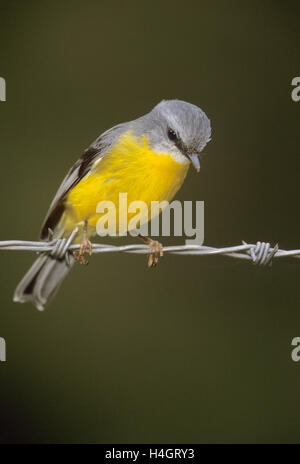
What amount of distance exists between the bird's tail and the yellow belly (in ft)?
1.48

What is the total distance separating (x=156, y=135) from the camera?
3.22 meters

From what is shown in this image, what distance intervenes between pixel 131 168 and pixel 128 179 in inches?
3.3

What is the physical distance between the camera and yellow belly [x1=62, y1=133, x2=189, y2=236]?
123 inches

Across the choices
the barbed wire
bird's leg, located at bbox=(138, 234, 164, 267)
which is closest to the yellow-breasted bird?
bird's leg, located at bbox=(138, 234, 164, 267)

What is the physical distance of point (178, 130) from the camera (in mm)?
3059

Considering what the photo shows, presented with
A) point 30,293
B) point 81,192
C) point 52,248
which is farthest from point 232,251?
point 30,293

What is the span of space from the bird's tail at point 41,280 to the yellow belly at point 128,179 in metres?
0.45

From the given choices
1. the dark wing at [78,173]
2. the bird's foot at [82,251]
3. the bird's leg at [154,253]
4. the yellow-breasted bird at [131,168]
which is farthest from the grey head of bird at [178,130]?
the bird's foot at [82,251]

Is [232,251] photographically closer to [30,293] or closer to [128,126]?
[128,126]

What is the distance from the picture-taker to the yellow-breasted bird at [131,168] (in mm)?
3057

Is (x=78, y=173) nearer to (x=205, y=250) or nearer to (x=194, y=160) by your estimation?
(x=194, y=160)

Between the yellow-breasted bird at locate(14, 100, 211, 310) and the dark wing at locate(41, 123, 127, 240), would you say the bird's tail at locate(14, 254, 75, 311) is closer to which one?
the yellow-breasted bird at locate(14, 100, 211, 310)

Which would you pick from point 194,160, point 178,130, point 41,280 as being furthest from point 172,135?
point 41,280

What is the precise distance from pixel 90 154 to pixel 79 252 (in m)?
0.79
